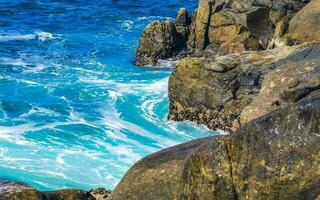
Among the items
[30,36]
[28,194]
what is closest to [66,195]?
[28,194]

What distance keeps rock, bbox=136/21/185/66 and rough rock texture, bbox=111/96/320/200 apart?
32568mm

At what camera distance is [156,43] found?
4488 centimetres

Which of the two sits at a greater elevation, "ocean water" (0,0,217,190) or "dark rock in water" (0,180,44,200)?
"dark rock in water" (0,180,44,200)

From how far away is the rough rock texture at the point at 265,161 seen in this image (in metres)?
10.9

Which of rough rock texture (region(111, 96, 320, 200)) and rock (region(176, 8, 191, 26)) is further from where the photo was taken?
rock (region(176, 8, 191, 26))

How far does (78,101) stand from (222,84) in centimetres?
1018

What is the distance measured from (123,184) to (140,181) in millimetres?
639

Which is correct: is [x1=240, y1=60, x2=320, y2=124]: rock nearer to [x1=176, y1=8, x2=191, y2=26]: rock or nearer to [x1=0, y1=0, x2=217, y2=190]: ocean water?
[x1=0, y1=0, x2=217, y2=190]: ocean water

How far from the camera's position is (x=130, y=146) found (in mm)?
29188

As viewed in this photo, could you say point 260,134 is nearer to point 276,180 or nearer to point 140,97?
point 276,180

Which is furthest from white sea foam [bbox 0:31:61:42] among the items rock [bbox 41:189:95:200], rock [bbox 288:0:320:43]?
rock [bbox 41:189:95:200]

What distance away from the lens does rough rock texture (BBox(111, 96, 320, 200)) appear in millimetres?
10930

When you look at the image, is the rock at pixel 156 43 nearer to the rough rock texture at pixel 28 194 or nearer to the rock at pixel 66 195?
the rock at pixel 66 195

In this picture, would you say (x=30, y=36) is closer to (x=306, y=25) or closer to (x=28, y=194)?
(x=306, y=25)
